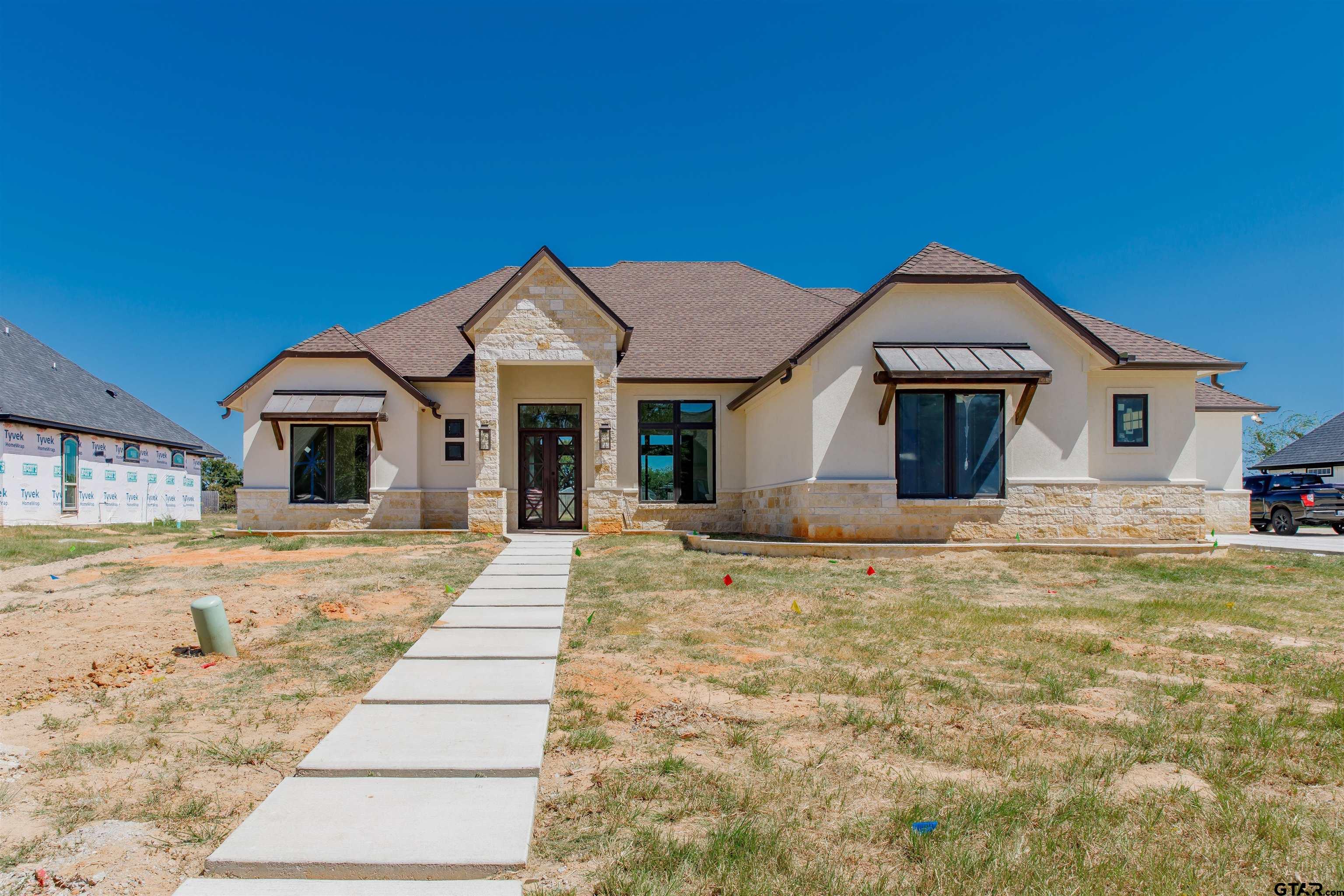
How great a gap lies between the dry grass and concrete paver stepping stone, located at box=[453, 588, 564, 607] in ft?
1.58

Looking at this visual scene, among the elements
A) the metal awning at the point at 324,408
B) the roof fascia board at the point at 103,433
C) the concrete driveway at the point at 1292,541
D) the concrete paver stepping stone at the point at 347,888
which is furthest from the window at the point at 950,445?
the roof fascia board at the point at 103,433

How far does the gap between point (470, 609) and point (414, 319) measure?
1479 cm

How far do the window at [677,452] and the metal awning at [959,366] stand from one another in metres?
5.65

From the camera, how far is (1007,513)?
1398 cm

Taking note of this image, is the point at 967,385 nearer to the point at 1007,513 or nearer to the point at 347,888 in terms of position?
the point at 1007,513

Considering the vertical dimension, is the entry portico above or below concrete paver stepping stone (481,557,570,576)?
above

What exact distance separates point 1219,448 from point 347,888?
27.8 metres

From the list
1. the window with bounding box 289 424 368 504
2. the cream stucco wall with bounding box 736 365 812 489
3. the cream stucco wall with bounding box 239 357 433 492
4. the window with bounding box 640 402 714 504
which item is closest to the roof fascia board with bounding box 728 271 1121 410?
the cream stucco wall with bounding box 736 365 812 489

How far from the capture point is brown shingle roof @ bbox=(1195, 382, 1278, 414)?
22.4 m

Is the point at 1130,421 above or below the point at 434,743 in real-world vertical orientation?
above

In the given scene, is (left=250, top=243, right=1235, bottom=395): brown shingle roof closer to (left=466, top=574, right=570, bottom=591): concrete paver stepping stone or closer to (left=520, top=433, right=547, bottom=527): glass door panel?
(left=520, top=433, right=547, bottom=527): glass door panel

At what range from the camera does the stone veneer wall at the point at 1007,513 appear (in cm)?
1376

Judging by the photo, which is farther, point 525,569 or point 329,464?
point 329,464

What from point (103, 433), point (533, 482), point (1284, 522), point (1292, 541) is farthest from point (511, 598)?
point (103, 433)
